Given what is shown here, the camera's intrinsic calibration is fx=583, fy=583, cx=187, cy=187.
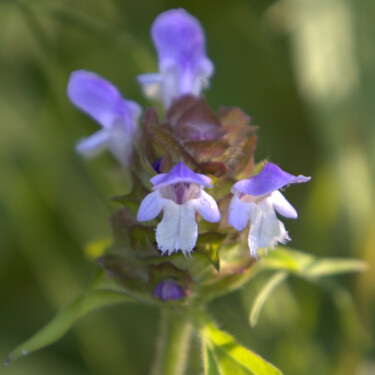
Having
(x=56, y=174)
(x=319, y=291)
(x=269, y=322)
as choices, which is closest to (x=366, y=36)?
(x=319, y=291)

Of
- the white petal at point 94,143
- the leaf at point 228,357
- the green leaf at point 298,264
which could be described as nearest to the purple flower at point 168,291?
the leaf at point 228,357

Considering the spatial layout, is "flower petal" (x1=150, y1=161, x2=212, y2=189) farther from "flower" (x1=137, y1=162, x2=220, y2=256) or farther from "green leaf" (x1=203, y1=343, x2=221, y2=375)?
"green leaf" (x1=203, y1=343, x2=221, y2=375)

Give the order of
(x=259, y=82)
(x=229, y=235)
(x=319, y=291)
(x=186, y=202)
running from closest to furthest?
(x=186, y=202) → (x=229, y=235) → (x=319, y=291) → (x=259, y=82)

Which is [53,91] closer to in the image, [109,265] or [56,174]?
[56,174]

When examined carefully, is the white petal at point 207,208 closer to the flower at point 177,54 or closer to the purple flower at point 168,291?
the purple flower at point 168,291

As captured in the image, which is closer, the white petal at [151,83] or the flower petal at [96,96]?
the flower petal at [96,96]

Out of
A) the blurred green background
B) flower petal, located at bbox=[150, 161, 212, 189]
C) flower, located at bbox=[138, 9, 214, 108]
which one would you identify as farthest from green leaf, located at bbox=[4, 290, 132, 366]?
the blurred green background

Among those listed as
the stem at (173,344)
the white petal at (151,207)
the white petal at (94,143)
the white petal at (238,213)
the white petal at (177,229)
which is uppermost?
the white petal at (94,143)

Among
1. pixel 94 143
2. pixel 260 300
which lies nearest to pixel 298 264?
pixel 260 300
